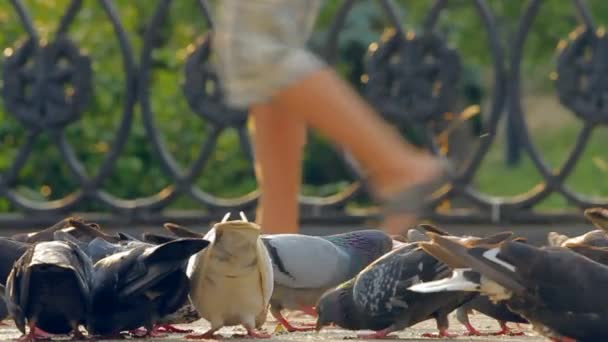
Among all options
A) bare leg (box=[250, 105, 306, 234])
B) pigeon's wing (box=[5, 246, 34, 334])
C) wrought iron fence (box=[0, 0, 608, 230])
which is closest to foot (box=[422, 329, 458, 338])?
bare leg (box=[250, 105, 306, 234])

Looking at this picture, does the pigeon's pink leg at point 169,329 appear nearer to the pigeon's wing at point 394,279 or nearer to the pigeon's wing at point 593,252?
the pigeon's wing at point 394,279

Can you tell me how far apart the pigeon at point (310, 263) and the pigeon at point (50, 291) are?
761 mm

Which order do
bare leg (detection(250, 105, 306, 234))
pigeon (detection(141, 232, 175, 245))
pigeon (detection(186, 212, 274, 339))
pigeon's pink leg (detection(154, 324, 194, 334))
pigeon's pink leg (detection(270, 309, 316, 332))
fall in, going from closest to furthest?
pigeon (detection(186, 212, 274, 339)) < pigeon (detection(141, 232, 175, 245)) < pigeon's pink leg (detection(154, 324, 194, 334)) < pigeon's pink leg (detection(270, 309, 316, 332)) < bare leg (detection(250, 105, 306, 234))

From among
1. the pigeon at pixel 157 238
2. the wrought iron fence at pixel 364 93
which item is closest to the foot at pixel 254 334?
the pigeon at pixel 157 238

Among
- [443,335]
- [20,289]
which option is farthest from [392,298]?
[20,289]

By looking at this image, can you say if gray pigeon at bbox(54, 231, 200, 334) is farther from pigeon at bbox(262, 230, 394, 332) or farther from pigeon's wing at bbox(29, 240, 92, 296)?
pigeon at bbox(262, 230, 394, 332)

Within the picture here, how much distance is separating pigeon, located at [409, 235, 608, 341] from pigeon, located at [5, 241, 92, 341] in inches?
40.6

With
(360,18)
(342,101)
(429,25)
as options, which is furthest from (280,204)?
(360,18)

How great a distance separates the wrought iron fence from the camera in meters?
8.03

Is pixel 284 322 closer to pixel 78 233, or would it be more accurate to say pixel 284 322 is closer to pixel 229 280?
pixel 229 280

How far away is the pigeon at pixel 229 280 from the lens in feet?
16.7

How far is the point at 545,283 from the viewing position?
15.4ft

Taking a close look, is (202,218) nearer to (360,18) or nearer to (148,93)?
(148,93)

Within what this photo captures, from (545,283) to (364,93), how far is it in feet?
11.8
